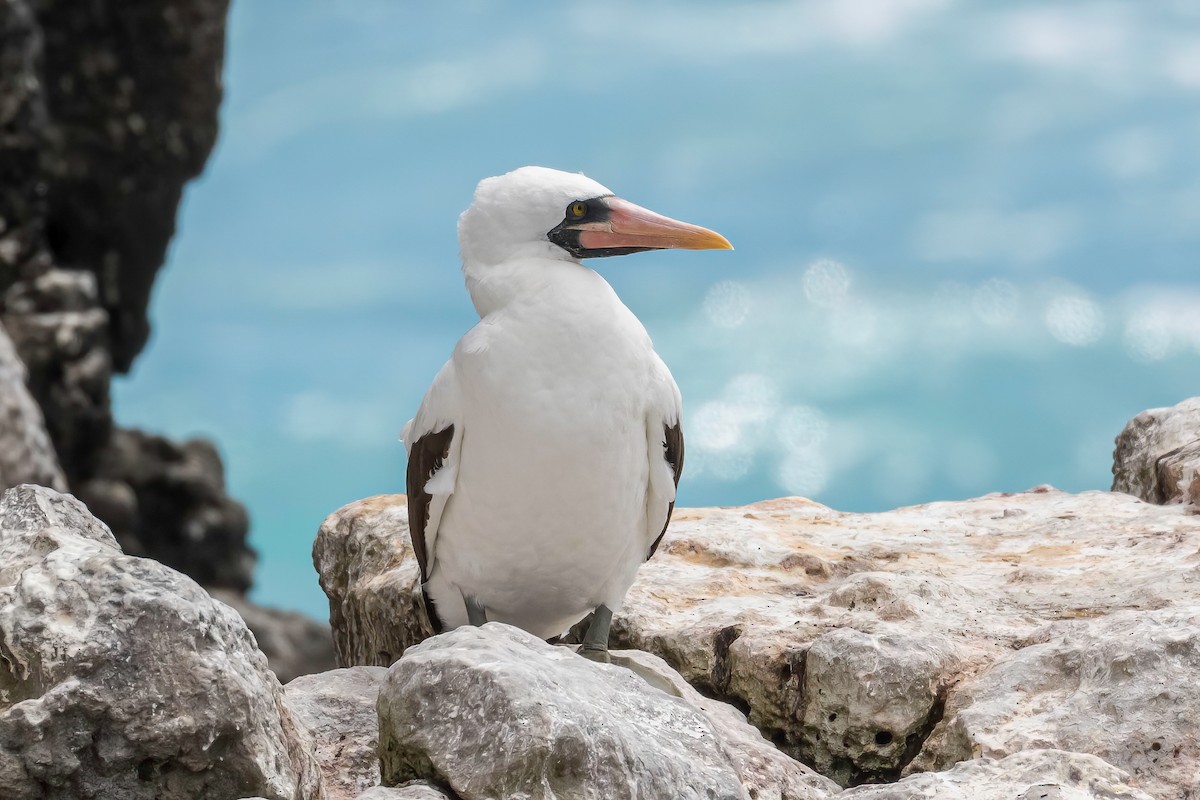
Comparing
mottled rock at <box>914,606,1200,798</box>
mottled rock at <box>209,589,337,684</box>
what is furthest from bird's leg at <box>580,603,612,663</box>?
mottled rock at <box>209,589,337,684</box>

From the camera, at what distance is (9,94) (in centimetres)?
1888

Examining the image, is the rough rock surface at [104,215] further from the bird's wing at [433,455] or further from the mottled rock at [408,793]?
the mottled rock at [408,793]

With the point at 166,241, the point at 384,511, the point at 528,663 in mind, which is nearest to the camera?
the point at 528,663

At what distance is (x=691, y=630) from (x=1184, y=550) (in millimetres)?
2276

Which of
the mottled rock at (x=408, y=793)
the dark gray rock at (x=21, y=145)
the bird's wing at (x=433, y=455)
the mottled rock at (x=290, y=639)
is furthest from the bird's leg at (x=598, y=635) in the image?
the dark gray rock at (x=21, y=145)

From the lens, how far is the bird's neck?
17.7 feet

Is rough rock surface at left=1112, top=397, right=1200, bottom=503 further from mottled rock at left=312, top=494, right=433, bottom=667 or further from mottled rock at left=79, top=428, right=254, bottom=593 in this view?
mottled rock at left=79, top=428, right=254, bottom=593

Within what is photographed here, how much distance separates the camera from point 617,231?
5652 millimetres

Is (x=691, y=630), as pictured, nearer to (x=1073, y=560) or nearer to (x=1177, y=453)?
(x=1073, y=560)

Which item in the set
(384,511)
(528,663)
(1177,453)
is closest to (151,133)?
(384,511)

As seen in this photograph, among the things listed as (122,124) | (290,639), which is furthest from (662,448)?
(122,124)

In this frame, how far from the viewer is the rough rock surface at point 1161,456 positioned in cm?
740

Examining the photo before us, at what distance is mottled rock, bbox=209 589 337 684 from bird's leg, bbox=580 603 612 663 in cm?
1174

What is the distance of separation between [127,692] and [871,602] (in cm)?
314
